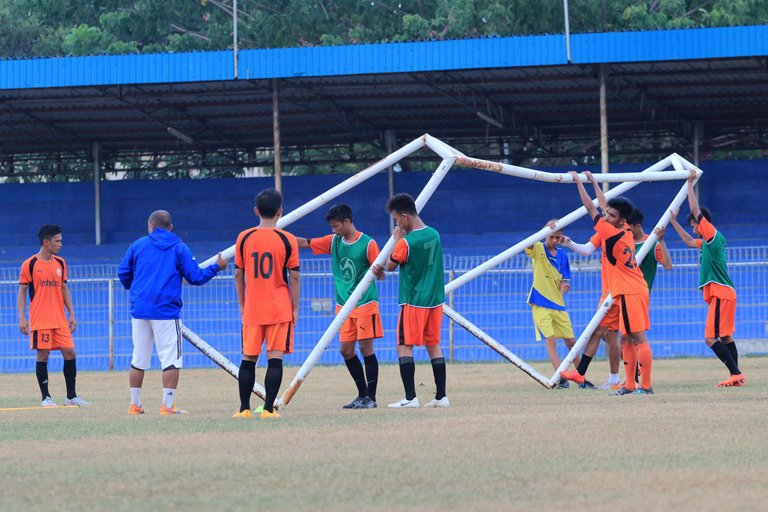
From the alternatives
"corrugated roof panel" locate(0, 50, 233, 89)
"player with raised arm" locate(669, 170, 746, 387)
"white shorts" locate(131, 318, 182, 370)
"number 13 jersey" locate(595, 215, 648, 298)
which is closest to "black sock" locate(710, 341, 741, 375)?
"player with raised arm" locate(669, 170, 746, 387)

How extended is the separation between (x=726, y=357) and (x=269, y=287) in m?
6.01

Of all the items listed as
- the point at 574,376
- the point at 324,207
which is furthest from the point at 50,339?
the point at 324,207

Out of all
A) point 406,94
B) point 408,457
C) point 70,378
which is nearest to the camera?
point 408,457

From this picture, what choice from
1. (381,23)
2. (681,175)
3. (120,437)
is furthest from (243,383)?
(381,23)

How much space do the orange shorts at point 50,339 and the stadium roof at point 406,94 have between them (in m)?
13.2

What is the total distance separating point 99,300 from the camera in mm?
24062

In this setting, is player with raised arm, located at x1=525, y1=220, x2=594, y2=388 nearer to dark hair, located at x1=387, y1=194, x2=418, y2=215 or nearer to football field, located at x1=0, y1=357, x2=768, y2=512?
football field, located at x1=0, y1=357, x2=768, y2=512

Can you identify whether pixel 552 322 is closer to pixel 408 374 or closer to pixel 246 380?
pixel 408 374

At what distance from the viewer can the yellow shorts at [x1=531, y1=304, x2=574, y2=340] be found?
14930mm

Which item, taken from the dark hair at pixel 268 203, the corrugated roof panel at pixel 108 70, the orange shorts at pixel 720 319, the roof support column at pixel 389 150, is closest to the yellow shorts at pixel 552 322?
the orange shorts at pixel 720 319

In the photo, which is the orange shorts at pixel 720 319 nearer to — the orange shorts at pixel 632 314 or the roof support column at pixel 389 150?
the orange shorts at pixel 632 314

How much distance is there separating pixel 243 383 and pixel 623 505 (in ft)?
16.6

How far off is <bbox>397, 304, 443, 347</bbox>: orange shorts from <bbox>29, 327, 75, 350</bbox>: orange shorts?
4.41 meters

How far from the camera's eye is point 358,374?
11.4m
